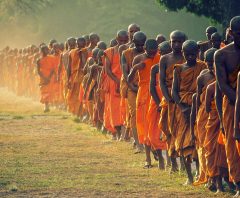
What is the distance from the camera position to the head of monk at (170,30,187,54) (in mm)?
13055

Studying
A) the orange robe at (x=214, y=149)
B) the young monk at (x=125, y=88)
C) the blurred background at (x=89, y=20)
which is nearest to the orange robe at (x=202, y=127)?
the orange robe at (x=214, y=149)

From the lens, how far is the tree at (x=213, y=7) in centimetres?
2634

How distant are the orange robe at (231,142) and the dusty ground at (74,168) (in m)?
0.79

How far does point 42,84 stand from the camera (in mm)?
29797

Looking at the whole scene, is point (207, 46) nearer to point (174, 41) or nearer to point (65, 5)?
point (174, 41)

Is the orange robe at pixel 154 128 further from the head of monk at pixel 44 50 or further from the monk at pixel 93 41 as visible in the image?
the head of monk at pixel 44 50

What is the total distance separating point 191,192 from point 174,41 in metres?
2.20

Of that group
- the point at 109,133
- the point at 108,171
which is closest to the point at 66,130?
the point at 109,133

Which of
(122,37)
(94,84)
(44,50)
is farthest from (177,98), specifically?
(44,50)

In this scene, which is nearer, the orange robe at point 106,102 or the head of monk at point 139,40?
the head of monk at point 139,40

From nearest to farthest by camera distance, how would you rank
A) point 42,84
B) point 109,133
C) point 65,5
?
point 109,133 < point 42,84 < point 65,5

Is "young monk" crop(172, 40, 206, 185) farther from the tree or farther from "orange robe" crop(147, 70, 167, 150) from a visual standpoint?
the tree

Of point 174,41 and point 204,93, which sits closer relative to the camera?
point 204,93

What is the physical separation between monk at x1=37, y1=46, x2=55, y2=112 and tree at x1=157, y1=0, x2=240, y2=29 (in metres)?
3.47
